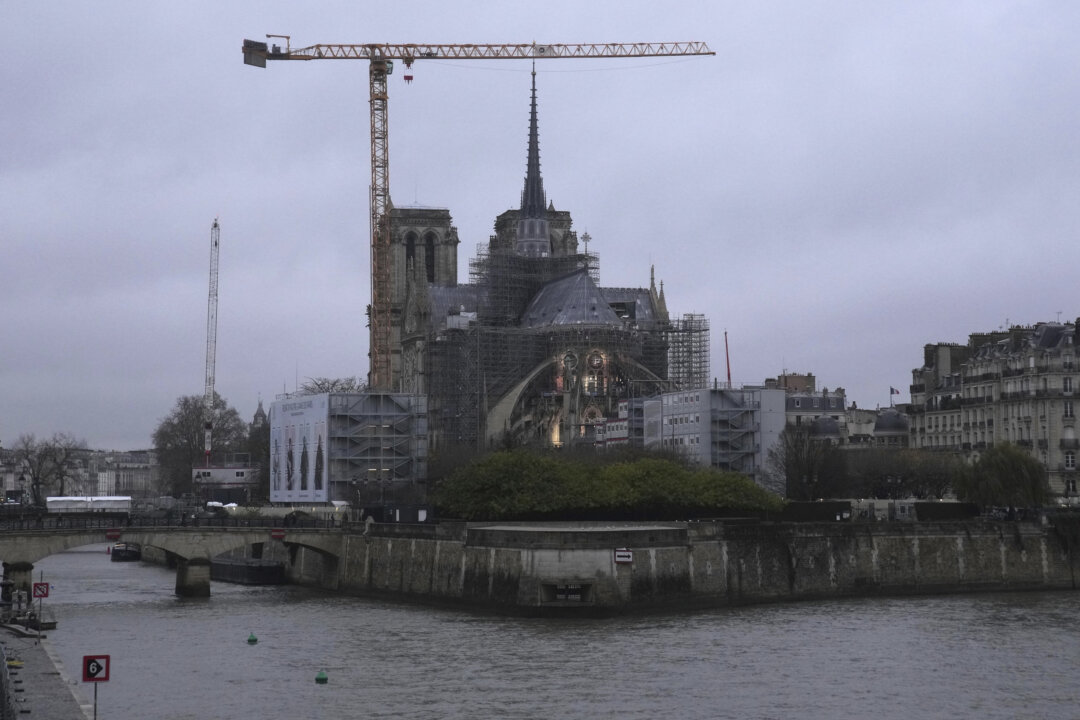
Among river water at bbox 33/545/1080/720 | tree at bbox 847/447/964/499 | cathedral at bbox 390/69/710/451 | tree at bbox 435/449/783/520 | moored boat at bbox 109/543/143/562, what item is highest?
cathedral at bbox 390/69/710/451

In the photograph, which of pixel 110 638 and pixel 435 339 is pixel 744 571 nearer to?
pixel 110 638

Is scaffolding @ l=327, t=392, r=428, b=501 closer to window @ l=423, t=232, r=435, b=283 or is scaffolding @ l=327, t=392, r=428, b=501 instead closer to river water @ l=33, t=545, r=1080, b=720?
river water @ l=33, t=545, r=1080, b=720

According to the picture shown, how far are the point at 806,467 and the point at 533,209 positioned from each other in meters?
60.7

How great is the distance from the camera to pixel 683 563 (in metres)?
55.3

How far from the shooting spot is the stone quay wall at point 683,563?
52562 mm

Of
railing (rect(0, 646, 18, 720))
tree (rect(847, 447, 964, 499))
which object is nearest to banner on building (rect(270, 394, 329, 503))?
tree (rect(847, 447, 964, 499))

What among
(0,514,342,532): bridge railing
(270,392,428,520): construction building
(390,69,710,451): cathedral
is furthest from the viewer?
(390,69,710,451): cathedral

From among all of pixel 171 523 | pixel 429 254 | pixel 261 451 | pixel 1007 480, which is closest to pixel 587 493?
pixel 171 523

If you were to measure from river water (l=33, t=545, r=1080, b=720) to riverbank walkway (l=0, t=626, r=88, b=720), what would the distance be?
0.97 meters

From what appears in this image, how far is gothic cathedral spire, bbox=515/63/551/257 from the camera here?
141500 mm

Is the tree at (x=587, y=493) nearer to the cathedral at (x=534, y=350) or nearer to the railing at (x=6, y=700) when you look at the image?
the cathedral at (x=534, y=350)

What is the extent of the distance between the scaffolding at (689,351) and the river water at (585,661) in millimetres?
62384

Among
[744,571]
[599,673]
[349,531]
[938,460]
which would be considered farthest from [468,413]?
[599,673]

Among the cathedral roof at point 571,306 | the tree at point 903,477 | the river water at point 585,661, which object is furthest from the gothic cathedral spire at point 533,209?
the river water at point 585,661
